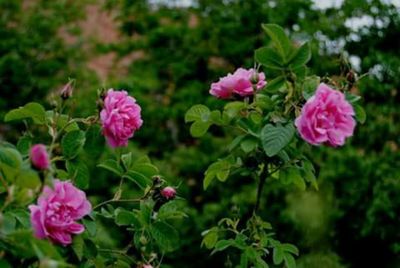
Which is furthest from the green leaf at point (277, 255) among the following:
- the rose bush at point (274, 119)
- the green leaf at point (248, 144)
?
the green leaf at point (248, 144)

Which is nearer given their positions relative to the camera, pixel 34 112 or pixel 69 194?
pixel 69 194

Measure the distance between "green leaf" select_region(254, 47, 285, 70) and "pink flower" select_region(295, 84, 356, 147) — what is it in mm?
99

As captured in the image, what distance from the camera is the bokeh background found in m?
4.43

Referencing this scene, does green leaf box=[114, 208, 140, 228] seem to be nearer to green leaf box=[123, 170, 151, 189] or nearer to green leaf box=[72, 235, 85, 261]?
green leaf box=[123, 170, 151, 189]

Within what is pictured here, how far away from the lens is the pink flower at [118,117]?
4.56 feet

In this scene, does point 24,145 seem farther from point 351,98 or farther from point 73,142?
point 351,98

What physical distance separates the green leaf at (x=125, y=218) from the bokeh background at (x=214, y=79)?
2.15 m

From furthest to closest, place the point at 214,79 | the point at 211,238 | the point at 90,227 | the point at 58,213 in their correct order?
the point at 214,79 < the point at 211,238 < the point at 90,227 < the point at 58,213

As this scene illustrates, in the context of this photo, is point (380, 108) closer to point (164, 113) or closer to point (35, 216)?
point (164, 113)

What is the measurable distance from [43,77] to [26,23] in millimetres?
478

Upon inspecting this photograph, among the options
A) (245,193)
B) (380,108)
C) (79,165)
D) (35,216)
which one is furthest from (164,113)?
(35,216)

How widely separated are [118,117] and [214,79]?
397cm

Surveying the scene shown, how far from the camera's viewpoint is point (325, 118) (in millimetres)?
1359

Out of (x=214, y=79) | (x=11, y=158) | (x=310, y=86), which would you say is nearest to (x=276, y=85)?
(x=310, y=86)
